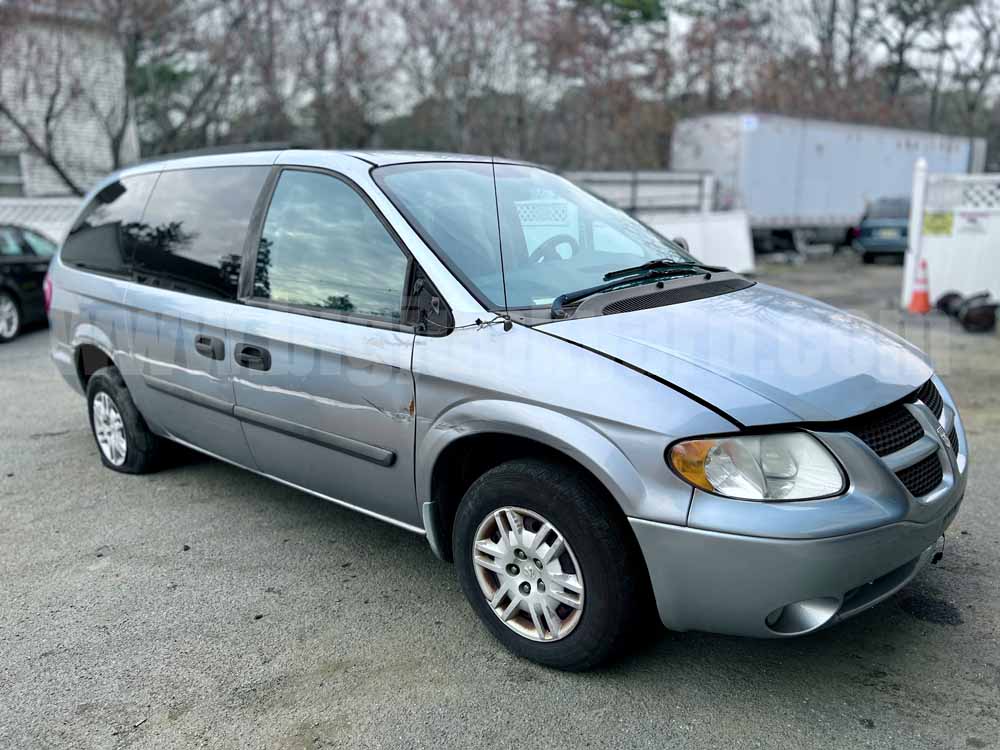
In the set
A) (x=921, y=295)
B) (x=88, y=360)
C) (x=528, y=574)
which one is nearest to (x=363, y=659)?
(x=528, y=574)

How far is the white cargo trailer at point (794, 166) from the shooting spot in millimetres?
19484

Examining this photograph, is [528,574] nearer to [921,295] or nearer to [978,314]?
[978,314]

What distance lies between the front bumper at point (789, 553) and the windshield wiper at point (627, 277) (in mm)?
863

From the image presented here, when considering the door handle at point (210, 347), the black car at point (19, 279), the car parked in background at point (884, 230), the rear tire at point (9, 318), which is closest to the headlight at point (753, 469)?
the door handle at point (210, 347)

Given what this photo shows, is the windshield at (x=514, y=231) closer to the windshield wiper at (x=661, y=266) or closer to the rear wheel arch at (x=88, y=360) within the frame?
the windshield wiper at (x=661, y=266)

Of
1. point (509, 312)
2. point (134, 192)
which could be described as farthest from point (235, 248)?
point (509, 312)

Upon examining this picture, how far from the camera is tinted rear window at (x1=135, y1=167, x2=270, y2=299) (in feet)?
12.4

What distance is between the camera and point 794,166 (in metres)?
20.5

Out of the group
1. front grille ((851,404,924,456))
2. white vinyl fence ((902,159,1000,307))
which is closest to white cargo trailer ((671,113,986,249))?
white vinyl fence ((902,159,1000,307))

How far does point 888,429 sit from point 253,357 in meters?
2.44

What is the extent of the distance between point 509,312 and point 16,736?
203 centimetres

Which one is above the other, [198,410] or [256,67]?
[256,67]

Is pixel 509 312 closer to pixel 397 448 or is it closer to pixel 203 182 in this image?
pixel 397 448

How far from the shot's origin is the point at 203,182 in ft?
13.4
